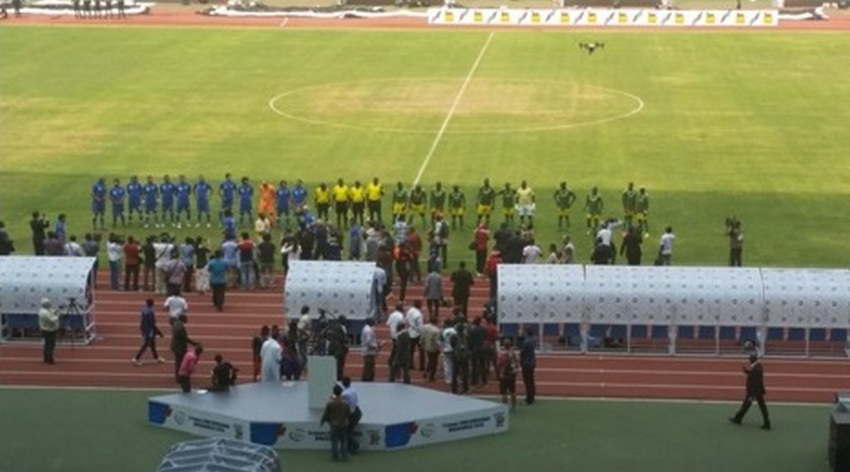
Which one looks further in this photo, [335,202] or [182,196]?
[182,196]

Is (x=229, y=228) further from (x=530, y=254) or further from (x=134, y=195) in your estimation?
(x=530, y=254)

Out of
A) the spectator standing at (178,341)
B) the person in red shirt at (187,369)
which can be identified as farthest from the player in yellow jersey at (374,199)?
the person in red shirt at (187,369)

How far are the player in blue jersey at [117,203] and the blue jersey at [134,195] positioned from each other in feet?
0.59

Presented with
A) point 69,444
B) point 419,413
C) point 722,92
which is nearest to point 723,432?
point 419,413

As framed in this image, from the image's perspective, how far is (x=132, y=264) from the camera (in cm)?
3741

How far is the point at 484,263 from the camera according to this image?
128ft

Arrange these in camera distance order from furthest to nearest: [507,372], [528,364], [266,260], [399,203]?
1. [399,203]
2. [266,260]
3. [528,364]
4. [507,372]

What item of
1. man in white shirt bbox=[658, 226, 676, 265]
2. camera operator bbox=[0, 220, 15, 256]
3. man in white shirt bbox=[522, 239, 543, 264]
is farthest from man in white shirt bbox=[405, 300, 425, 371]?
camera operator bbox=[0, 220, 15, 256]

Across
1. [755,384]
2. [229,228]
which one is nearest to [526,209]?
[229,228]

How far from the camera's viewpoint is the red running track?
3155 centimetres

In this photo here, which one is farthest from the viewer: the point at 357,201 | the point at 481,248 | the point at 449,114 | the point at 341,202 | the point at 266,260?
the point at 449,114

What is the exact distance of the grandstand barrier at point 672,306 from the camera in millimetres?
33656

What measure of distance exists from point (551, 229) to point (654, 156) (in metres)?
10.5

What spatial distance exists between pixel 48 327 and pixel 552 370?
8.42 metres
